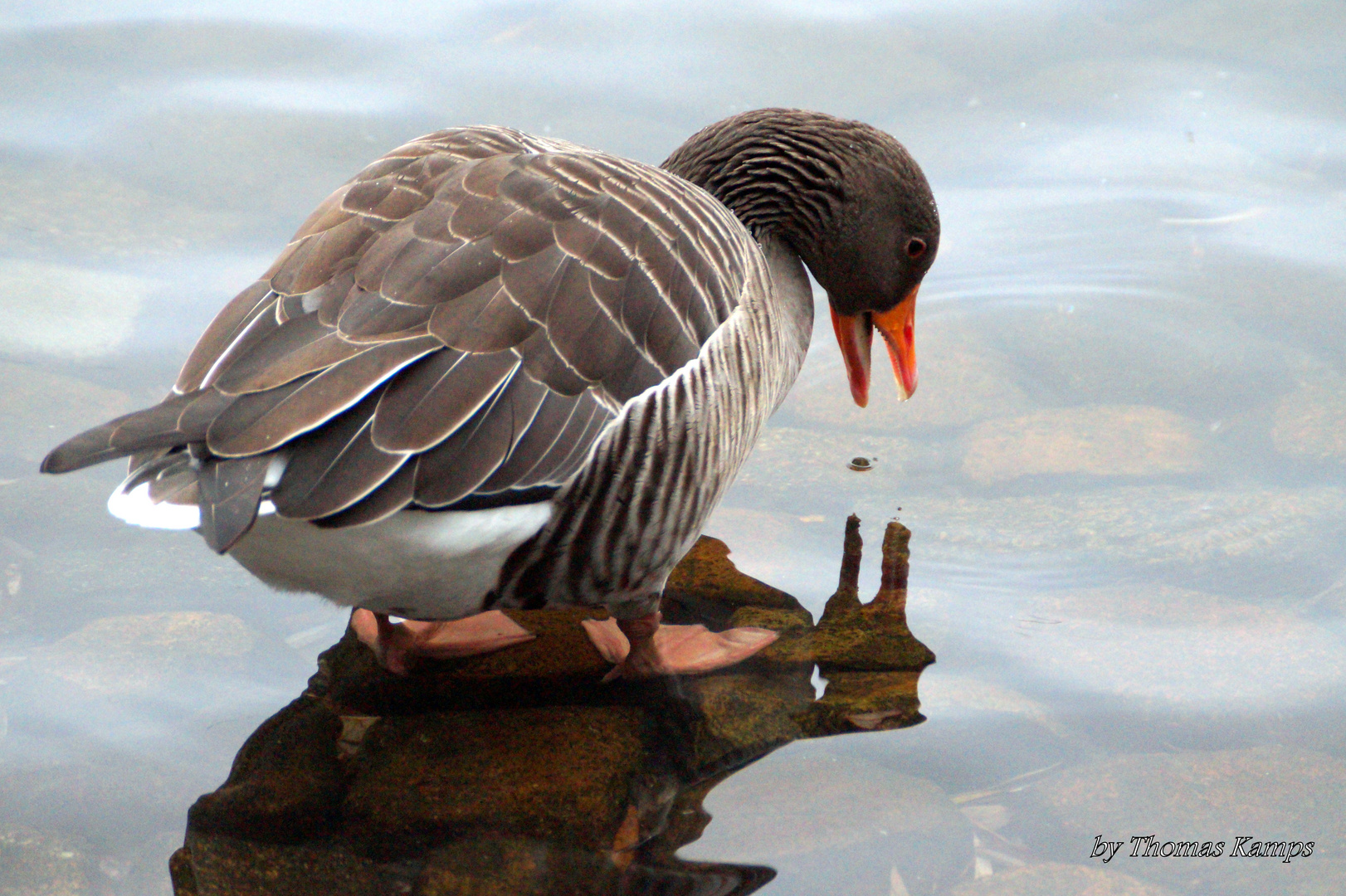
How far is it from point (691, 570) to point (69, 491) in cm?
219

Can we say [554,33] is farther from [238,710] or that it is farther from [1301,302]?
[238,710]

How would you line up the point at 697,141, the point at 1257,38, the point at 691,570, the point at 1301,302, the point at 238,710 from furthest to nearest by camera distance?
1. the point at 1257,38
2. the point at 1301,302
3. the point at 697,141
4. the point at 691,570
5. the point at 238,710

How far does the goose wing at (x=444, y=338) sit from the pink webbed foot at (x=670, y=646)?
0.81 metres

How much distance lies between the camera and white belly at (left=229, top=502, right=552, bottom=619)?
2.97 metres

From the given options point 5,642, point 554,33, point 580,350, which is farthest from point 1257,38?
point 5,642

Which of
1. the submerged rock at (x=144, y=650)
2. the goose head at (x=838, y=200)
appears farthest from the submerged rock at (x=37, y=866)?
the goose head at (x=838, y=200)

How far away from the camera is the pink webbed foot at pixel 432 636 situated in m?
3.79

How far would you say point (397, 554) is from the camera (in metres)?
3.05

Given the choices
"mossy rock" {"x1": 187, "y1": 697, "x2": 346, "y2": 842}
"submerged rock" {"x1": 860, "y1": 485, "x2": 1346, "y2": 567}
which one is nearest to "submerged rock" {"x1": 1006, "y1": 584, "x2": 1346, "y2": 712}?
"submerged rock" {"x1": 860, "y1": 485, "x2": 1346, "y2": 567}

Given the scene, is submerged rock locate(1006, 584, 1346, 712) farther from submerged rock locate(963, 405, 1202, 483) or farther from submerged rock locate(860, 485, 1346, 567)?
submerged rock locate(963, 405, 1202, 483)

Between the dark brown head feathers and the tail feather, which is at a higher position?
the dark brown head feathers

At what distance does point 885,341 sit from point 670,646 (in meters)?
1.59

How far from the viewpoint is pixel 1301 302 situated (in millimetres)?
5707

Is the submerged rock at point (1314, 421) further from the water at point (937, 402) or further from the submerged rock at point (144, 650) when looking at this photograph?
the submerged rock at point (144, 650)
